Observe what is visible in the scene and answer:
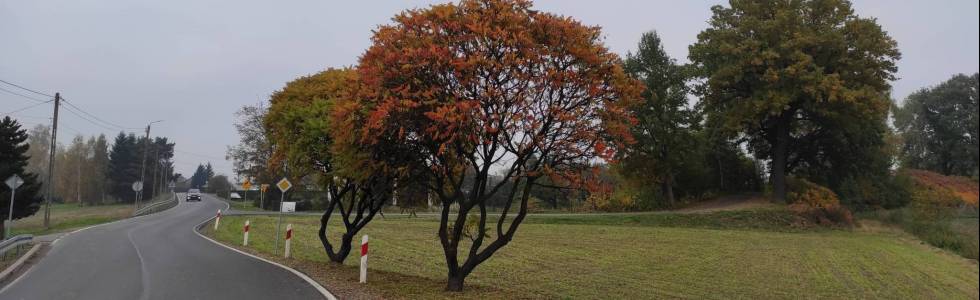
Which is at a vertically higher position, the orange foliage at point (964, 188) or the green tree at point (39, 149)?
the green tree at point (39, 149)

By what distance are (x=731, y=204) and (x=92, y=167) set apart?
8414 centimetres

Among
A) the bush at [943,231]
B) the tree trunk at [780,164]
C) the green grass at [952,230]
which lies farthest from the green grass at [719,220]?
the green grass at [952,230]

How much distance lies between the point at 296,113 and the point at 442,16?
5790 mm

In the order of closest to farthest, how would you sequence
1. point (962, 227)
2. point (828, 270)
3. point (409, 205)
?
point (962, 227)
point (409, 205)
point (828, 270)

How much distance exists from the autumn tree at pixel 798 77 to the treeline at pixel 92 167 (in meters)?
72.4

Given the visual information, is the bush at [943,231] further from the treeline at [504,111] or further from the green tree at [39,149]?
the green tree at [39,149]

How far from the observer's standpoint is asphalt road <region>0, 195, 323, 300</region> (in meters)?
9.86

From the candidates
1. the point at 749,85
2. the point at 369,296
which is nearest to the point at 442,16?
the point at 369,296

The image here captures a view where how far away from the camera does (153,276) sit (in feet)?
39.1

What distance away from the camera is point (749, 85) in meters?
34.8

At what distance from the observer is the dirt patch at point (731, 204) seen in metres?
34.2

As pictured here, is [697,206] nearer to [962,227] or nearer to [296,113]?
[296,113]

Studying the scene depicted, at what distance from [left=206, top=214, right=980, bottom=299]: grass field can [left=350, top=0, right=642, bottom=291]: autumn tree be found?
2.62m

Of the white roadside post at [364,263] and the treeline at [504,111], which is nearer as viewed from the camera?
the treeline at [504,111]
